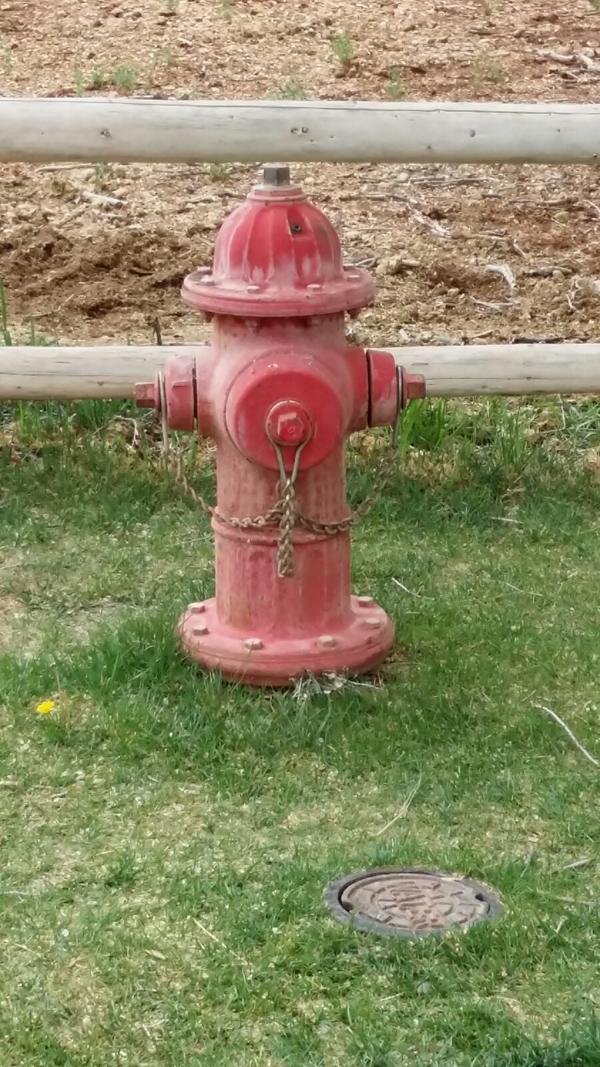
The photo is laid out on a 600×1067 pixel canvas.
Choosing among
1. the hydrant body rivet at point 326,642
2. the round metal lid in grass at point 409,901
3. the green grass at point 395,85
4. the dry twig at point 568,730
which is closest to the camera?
the round metal lid in grass at point 409,901

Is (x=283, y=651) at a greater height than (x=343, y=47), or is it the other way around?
(x=343, y=47)

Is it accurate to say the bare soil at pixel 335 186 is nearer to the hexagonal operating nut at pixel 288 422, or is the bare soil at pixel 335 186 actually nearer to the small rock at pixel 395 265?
the small rock at pixel 395 265

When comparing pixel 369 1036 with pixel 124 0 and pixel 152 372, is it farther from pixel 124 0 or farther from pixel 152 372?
pixel 124 0

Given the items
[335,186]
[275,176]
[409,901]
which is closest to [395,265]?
[335,186]

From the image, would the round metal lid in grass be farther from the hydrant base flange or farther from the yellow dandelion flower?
the yellow dandelion flower

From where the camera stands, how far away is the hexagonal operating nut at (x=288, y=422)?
3777 millimetres

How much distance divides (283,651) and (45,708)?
608 millimetres

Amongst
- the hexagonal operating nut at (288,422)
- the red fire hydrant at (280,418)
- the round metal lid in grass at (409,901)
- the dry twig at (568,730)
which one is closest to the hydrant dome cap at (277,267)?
the red fire hydrant at (280,418)

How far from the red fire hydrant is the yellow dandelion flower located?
39 cm

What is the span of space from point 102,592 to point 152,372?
92cm

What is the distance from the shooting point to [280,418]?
378cm

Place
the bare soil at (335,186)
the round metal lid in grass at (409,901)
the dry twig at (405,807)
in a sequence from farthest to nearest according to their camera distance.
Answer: the bare soil at (335,186) < the dry twig at (405,807) < the round metal lid in grass at (409,901)

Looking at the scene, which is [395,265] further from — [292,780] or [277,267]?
[292,780]

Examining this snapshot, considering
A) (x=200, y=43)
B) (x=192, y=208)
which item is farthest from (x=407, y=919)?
(x=200, y=43)
